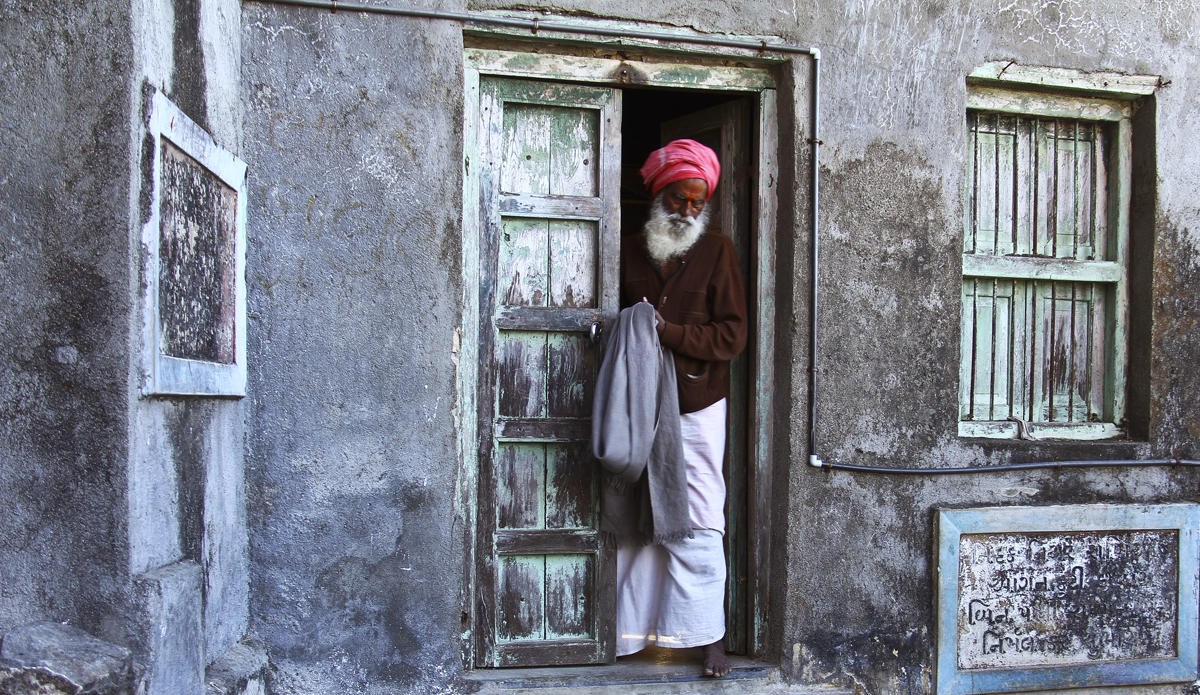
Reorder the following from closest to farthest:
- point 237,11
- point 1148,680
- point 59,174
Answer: point 59,174 → point 237,11 → point 1148,680

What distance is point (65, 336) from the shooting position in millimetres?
2195

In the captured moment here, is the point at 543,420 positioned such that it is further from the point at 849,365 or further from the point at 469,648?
the point at 849,365

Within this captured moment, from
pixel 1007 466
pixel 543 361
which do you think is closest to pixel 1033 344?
pixel 1007 466

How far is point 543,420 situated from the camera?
3.33m

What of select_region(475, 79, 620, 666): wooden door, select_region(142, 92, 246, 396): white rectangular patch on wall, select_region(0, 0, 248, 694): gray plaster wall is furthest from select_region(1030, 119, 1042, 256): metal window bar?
select_region(0, 0, 248, 694): gray plaster wall

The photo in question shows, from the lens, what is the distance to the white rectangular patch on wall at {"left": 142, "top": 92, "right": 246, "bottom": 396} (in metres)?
2.31

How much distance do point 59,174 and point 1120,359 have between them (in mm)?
4003

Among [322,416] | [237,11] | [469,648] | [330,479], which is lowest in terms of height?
[469,648]

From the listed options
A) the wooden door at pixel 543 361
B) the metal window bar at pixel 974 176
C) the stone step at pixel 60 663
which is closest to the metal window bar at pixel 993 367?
the metal window bar at pixel 974 176

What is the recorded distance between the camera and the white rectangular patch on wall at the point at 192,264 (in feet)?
7.57

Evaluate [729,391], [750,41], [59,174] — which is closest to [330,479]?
[59,174]

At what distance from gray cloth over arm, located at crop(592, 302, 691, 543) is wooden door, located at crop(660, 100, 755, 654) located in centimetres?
41

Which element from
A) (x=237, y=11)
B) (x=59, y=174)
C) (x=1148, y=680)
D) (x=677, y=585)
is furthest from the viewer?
(x=1148, y=680)

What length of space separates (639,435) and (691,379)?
0.34 m
